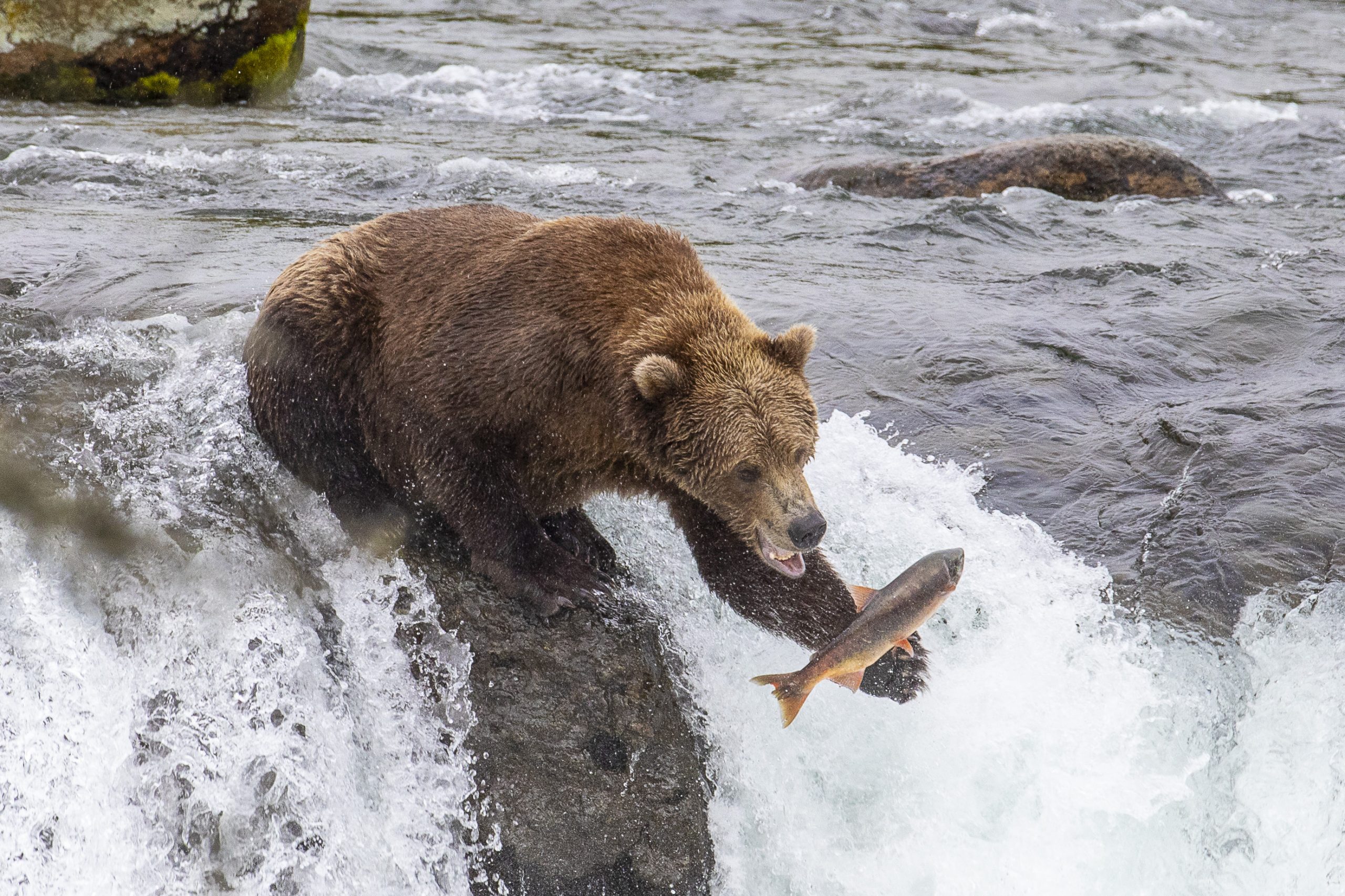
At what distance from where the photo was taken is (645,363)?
13.7 feet

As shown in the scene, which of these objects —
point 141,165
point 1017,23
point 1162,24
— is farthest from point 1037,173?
point 1162,24

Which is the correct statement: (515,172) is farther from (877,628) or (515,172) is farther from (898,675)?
(877,628)

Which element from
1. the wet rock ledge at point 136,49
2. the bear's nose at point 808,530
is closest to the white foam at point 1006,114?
the wet rock ledge at point 136,49

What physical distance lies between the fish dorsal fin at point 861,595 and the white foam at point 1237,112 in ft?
35.5

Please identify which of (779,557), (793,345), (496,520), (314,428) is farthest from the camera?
(314,428)

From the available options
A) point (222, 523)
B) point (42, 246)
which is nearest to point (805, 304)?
point (222, 523)

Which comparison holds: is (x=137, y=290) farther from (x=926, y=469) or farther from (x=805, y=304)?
(x=926, y=469)

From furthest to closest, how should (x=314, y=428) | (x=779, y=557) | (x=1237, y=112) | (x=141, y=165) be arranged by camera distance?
(x=1237, y=112) < (x=141, y=165) < (x=314, y=428) < (x=779, y=557)

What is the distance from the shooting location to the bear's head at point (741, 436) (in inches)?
166

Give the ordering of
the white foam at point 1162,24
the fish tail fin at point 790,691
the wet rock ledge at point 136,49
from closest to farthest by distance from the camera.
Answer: the fish tail fin at point 790,691 < the wet rock ledge at point 136,49 < the white foam at point 1162,24

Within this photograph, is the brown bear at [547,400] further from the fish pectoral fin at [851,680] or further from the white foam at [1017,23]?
the white foam at [1017,23]

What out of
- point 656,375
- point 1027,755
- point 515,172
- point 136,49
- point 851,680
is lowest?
point 136,49

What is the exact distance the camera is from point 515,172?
10.0 metres

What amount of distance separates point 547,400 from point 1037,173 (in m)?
6.73
